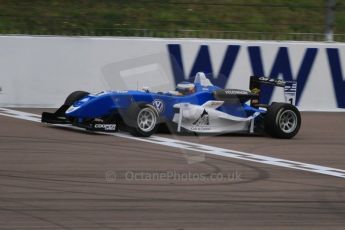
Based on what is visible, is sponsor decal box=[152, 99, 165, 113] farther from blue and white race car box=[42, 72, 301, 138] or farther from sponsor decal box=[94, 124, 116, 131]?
sponsor decal box=[94, 124, 116, 131]

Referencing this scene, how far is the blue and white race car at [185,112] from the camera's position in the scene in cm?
1119

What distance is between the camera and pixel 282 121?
39.6 ft

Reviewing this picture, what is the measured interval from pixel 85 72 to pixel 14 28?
66.5 inches

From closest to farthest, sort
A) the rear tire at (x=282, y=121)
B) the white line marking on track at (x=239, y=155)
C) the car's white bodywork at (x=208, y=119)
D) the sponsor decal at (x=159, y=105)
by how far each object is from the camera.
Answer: the white line marking on track at (x=239, y=155) < the sponsor decal at (x=159, y=105) < the car's white bodywork at (x=208, y=119) < the rear tire at (x=282, y=121)

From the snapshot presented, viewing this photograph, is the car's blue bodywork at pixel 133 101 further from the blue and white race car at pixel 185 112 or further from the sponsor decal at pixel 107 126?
the sponsor decal at pixel 107 126

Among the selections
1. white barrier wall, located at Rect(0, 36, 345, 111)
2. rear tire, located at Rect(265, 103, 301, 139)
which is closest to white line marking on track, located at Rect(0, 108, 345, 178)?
rear tire, located at Rect(265, 103, 301, 139)

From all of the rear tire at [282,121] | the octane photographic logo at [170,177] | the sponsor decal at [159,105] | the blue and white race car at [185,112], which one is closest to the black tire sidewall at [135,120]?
the blue and white race car at [185,112]

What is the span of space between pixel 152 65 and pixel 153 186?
7685 mm

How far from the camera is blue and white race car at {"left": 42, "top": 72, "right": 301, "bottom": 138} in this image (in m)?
11.2

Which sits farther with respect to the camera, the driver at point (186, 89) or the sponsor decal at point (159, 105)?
the driver at point (186, 89)

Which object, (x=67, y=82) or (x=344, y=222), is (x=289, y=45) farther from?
(x=344, y=222)

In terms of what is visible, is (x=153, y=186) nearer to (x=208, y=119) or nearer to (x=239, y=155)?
(x=239, y=155)

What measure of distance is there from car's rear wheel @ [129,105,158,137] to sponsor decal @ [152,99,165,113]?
0.74 feet

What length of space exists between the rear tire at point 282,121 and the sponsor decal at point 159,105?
1744mm
